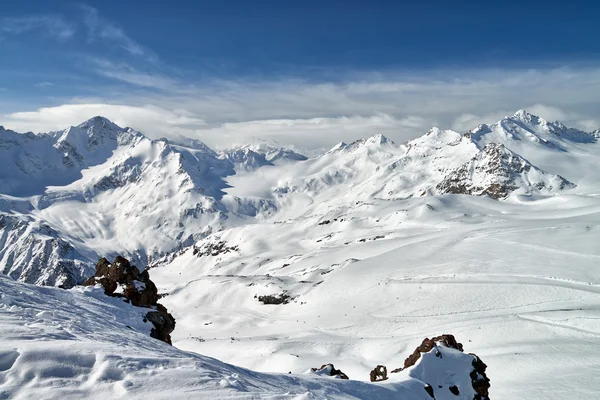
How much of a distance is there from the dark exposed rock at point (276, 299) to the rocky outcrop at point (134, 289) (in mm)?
48356

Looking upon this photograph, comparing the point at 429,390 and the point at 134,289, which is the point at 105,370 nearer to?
the point at 429,390

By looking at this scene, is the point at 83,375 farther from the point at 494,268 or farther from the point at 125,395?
the point at 494,268

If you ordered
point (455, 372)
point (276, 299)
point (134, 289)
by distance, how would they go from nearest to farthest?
point (455, 372)
point (134, 289)
point (276, 299)

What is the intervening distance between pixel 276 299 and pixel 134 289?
52857 mm

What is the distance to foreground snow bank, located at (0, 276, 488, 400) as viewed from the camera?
35.9 feet

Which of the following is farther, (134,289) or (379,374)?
(134,289)

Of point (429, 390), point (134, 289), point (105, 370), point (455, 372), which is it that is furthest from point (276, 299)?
point (105, 370)

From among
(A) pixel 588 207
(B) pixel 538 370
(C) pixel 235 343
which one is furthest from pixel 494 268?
(A) pixel 588 207

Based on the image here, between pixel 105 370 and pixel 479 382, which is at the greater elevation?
pixel 105 370

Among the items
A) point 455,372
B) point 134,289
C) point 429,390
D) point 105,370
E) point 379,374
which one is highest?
point 105,370

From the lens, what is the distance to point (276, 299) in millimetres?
80062

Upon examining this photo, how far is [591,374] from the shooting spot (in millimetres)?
26859

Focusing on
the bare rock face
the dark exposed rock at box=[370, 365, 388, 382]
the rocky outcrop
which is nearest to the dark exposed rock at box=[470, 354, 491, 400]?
the bare rock face

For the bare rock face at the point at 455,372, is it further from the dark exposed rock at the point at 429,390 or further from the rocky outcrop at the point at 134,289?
the rocky outcrop at the point at 134,289
